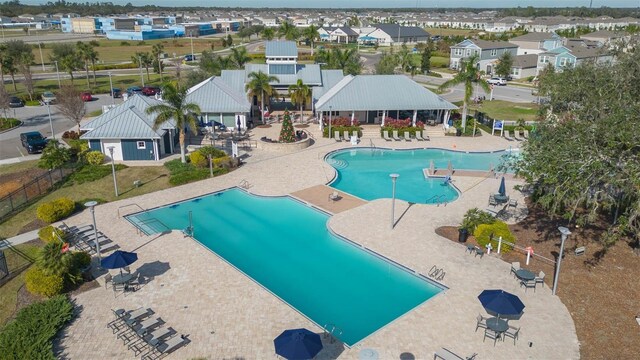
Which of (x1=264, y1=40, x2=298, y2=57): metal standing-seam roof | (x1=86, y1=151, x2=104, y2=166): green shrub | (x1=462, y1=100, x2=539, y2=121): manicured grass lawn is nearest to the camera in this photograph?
(x1=86, y1=151, x2=104, y2=166): green shrub

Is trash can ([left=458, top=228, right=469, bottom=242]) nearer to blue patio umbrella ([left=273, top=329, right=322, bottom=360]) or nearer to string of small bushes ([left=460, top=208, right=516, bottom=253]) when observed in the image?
string of small bushes ([left=460, top=208, right=516, bottom=253])

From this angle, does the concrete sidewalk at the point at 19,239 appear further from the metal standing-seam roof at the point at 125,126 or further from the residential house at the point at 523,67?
the residential house at the point at 523,67

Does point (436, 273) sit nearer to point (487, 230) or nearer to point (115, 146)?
point (487, 230)

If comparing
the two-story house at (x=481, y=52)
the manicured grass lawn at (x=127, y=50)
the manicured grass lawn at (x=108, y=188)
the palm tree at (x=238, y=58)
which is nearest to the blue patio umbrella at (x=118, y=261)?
the manicured grass lawn at (x=108, y=188)

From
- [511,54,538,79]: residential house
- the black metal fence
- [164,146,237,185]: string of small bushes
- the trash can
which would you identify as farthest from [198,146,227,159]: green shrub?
[511,54,538,79]: residential house

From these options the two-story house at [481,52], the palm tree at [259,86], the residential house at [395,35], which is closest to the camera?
the palm tree at [259,86]

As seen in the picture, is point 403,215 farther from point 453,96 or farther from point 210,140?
point 453,96

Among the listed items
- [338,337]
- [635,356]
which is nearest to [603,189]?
[635,356]
